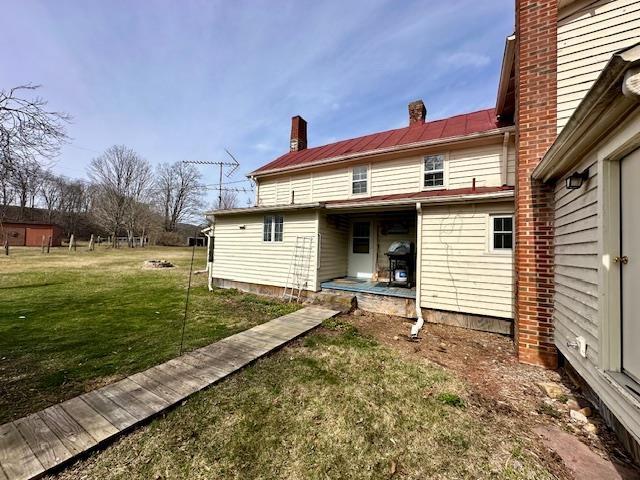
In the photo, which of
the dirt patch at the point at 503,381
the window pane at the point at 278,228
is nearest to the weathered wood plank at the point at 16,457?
the dirt patch at the point at 503,381

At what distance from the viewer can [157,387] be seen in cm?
341

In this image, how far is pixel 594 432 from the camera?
270cm

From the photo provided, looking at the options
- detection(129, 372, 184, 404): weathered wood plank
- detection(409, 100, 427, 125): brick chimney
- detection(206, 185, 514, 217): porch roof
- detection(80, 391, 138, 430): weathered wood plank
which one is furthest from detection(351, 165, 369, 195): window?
detection(80, 391, 138, 430): weathered wood plank

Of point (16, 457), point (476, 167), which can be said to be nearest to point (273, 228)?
point (476, 167)

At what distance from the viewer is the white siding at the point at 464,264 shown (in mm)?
5812

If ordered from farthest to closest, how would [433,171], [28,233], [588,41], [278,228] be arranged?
1. [28,233]
2. [278,228]
3. [433,171]
4. [588,41]

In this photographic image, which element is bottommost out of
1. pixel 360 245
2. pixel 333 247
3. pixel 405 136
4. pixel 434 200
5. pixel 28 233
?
pixel 333 247

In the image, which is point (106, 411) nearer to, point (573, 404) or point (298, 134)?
point (573, 404)

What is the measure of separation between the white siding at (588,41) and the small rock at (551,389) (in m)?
3.91

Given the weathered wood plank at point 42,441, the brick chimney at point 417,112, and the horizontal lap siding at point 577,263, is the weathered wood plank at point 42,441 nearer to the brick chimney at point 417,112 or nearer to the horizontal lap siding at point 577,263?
the horizontal lap siding at point 577,263

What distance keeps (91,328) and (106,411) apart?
3982mm

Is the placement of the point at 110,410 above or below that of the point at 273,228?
below

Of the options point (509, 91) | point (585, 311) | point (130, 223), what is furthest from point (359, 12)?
point (130, 223)

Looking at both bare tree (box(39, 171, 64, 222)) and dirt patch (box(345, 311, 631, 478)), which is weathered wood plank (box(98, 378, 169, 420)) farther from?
bare tree (box(39, 171, 64, 222))
